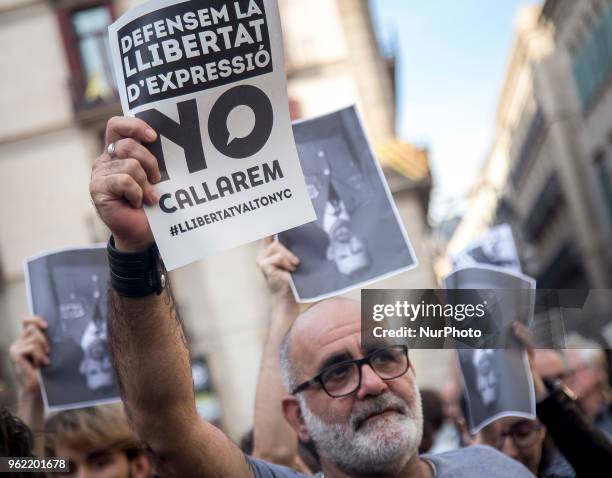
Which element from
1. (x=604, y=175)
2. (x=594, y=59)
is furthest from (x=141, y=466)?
(x=604, y=175)

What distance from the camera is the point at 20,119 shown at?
17172 mm

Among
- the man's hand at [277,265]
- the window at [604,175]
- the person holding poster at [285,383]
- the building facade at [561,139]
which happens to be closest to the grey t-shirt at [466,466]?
the person holding poster at [285,383]

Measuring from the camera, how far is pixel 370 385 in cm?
219

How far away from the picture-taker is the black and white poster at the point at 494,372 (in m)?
2.49

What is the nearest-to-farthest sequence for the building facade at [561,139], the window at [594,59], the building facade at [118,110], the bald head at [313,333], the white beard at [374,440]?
1. the white beard at [374,440]
2. the bald head at [313,333]
3. the building facade at [118,110]
4. the window at [594,59]
5. the building facade at [561,139]

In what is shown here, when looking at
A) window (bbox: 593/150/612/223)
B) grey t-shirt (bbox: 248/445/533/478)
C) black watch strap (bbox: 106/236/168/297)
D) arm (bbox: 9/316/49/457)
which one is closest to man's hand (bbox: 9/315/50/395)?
arm (bbox: 9/316/49/457)

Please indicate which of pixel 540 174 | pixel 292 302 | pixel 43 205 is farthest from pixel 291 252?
pixel 540 174

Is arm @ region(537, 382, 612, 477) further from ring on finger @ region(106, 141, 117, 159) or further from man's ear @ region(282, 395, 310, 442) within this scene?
ring on finger @ region(106, 141, 117, 159)

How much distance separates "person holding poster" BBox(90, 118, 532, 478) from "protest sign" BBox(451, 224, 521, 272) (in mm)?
854

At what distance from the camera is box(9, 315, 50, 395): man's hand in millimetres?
2863

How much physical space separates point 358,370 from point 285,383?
0.23m

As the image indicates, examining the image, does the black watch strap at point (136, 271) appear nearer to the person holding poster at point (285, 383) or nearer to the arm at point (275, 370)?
the person holding poster at point (285, 383)

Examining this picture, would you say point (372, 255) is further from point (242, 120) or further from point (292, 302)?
point (242, 120)

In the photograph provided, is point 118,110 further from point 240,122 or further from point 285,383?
point 240,122
